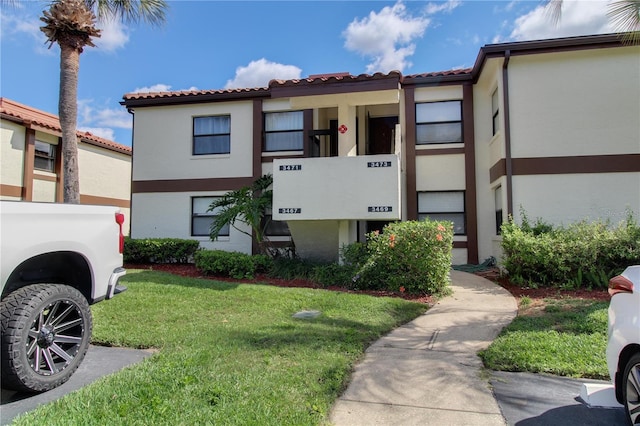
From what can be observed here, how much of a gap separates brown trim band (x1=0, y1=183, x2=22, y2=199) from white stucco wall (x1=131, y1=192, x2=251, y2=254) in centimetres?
576

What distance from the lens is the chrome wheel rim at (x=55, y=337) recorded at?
3609 mm

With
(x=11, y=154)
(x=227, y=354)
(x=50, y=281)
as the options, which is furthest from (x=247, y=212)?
(x=11, y=154)

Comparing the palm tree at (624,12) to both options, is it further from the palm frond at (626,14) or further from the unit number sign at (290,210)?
the unit number sign at (290,210)

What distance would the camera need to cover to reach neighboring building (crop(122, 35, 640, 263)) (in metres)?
10.2

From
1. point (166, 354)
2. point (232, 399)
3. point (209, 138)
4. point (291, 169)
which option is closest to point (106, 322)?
point (166, 354)

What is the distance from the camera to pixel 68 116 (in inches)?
397

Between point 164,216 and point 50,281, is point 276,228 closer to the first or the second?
point 164,216

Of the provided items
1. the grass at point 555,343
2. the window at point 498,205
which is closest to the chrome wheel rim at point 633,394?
the grass at point 555,343

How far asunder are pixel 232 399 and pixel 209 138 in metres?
12.4

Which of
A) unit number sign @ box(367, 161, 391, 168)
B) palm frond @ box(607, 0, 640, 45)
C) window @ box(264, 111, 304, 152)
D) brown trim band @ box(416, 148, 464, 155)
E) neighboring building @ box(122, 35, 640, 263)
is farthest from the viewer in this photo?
window @ box(264, 111, 304, 152)

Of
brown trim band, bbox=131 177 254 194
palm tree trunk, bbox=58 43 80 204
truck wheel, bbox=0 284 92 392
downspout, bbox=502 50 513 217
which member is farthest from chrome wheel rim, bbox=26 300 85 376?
brown trim band, bbox=131 177 254 194

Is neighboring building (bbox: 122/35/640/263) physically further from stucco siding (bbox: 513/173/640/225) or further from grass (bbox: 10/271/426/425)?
grass (bbox: 10/271/426/425)

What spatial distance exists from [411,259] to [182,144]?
9.71m

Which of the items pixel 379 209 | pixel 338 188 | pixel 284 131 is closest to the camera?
pixel 379 209
